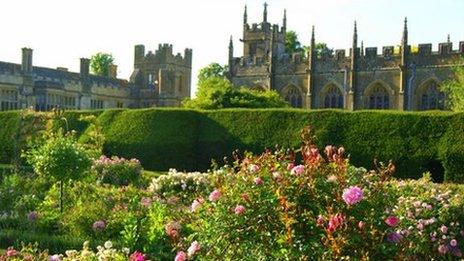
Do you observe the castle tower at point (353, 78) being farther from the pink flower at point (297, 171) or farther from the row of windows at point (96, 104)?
the pink flower at point (297, 171)

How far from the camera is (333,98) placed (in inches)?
1874

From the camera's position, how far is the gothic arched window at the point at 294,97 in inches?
1932

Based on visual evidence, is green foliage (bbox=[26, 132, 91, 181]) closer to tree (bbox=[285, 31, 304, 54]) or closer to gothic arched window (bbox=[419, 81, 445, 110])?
gothic arched window (bbox=[419, 81, 445, 110])

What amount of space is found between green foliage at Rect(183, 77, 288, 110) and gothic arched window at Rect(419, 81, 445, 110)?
9.61m

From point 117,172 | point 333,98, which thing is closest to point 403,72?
point 333,98

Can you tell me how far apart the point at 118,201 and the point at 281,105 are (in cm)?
2778

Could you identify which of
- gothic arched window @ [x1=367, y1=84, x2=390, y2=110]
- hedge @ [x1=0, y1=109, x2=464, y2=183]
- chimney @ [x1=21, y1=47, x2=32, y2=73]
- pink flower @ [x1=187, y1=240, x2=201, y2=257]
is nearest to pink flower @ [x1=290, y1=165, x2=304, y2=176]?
pink flower @ [x1=187, y1=240, x2=201, y2=257]

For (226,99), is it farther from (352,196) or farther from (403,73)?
(352,196)

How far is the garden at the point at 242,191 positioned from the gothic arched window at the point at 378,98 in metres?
21.5

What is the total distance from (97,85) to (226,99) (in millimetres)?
17734

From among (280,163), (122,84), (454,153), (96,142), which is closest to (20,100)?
(122,84)

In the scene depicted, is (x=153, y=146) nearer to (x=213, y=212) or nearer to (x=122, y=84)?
(x=213, y=212)

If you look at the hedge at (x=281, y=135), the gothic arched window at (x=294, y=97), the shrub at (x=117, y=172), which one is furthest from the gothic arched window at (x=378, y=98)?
the shrub at (x=117, y=172)

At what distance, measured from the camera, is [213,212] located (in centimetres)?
640
